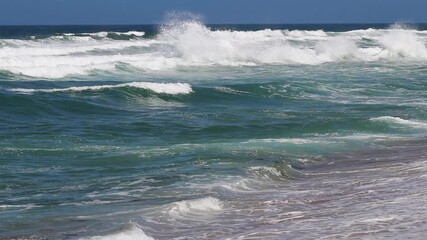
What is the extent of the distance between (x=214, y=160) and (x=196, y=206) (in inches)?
130

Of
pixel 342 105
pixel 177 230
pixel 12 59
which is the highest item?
pixel 12 59

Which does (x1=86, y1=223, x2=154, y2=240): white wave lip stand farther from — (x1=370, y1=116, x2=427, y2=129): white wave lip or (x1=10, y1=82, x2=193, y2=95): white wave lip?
(x1=10, y1=82, x2=193, y2=95): white wave lip

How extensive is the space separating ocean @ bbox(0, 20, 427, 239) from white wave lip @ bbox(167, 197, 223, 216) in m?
0.02

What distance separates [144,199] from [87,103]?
1113 cm

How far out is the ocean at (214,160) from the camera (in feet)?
28.8

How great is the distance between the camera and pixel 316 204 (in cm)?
969

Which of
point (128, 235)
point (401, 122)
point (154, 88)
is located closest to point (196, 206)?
point (128, 235)

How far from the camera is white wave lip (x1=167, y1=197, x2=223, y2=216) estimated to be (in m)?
9.36

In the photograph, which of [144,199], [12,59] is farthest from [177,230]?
[12,59]

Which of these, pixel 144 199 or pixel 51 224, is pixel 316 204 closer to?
pixel 144 199

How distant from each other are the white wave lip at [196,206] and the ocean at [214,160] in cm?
2

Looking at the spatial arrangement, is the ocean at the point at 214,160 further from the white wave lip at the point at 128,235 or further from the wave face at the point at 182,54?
the wave face at the point at 182,54

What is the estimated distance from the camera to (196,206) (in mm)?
9555

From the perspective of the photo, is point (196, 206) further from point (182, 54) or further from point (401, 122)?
point (182, 54)
